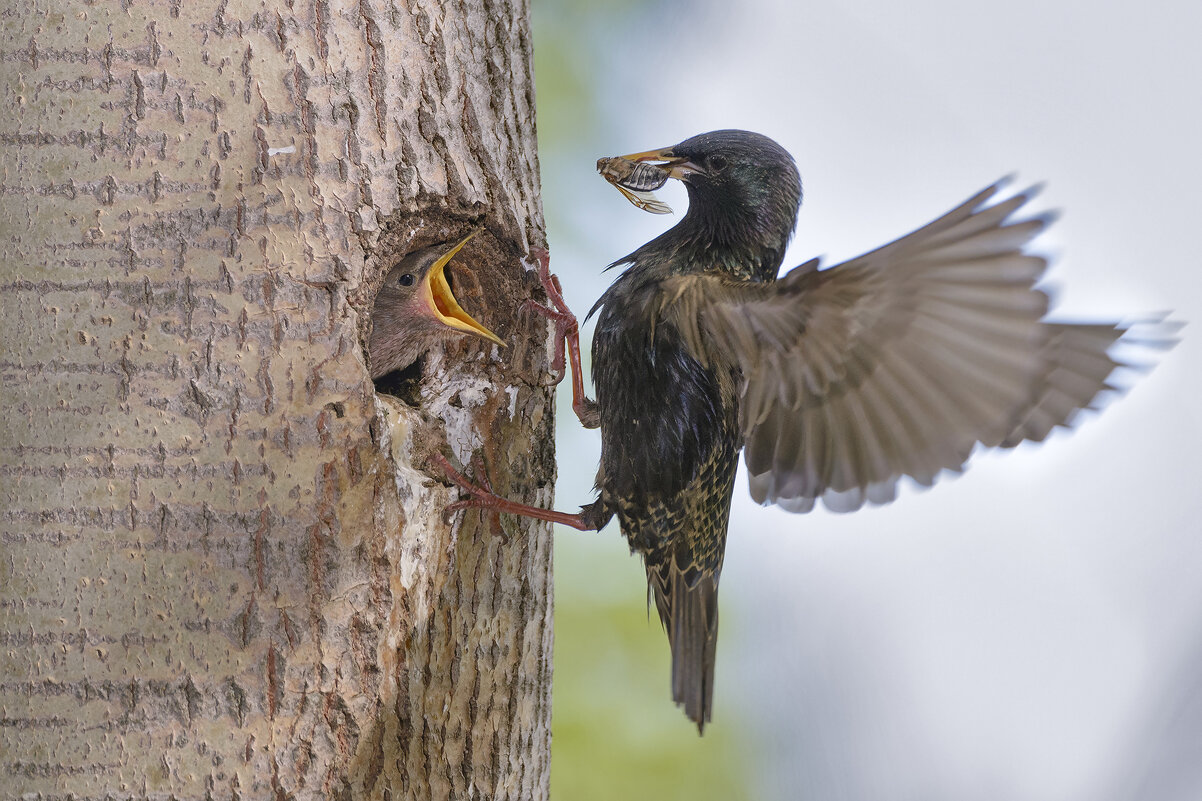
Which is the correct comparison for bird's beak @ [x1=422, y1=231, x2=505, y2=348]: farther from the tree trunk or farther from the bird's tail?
the bird's tail

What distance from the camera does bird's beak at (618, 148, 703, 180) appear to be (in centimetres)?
234

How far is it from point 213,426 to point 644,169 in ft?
4.40

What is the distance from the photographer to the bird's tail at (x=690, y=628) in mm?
2270

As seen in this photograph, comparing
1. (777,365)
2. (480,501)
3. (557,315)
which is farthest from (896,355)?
(480,501)

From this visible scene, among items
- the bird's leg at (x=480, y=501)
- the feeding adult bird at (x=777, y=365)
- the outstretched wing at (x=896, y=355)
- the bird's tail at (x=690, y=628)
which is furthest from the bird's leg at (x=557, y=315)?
the bird's tail at (x=690, y=628)

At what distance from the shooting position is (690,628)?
2328 mm

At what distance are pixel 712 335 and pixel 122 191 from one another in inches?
45.2

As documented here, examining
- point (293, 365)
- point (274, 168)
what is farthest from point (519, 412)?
point (274, 168)

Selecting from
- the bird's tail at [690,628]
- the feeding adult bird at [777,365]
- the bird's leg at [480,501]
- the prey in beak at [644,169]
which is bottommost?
the bird's tail at [690,628]

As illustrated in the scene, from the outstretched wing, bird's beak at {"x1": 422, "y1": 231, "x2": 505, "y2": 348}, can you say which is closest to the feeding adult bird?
the outstretched wing

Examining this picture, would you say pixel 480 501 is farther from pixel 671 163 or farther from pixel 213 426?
pixel 671 163

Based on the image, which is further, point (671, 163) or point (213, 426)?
point (671, 163)

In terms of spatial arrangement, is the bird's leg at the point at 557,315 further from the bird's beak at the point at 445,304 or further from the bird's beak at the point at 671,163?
the bird's beak at the point at 671,163

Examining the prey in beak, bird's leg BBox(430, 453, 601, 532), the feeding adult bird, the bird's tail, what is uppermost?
the prey in beak
